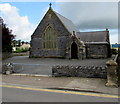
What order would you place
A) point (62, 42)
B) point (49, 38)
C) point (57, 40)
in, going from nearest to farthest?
point (62, 42)
point (57, 40)
point (49, 38)

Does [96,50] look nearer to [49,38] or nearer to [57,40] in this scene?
[57,40]

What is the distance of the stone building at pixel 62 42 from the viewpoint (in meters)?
26.5

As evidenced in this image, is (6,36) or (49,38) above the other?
(6,36)

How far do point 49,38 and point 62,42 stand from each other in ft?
10.5

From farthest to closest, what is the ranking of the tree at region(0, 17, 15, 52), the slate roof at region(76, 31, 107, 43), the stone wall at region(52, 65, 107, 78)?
the tree at region(0, 17, 15, 52), the slate roof at region(76, 31, 107, 43), the stone wall at region(52, 65, 107, 78)

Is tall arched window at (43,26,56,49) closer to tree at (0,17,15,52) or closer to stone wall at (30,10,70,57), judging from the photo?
stone wall at (30,10,70,57)

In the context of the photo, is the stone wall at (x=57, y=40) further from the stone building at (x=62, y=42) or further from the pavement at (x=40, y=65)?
the pavement at (x=40, y=65)

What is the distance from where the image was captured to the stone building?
26.5m

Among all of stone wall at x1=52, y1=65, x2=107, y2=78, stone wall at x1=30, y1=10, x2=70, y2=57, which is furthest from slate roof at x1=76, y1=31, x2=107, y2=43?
stone wall at x1=52, y1=65, x2=107, y2=78

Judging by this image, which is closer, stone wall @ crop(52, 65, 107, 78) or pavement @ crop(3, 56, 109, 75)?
stone wall @ crop(52, 65, 107, 78)

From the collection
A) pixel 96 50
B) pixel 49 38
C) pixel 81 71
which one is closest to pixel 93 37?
pixel 96 50

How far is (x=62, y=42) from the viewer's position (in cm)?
2802

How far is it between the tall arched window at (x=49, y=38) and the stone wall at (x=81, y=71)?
1755cm

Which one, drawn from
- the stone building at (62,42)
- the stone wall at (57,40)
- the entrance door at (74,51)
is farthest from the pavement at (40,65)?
the stone wall at (57,40)
